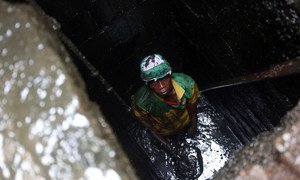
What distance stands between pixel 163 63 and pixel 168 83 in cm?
18

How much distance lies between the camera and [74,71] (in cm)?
169

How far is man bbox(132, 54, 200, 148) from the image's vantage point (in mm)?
3498

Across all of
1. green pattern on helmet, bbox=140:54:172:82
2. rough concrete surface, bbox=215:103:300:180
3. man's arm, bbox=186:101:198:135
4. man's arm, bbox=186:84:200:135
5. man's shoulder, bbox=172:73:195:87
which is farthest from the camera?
man's arm, bbox=186:101:198:135

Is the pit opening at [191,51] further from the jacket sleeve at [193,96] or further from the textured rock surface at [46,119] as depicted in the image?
the textured rock surface at [46,119]

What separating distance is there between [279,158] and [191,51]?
3225 millimetres

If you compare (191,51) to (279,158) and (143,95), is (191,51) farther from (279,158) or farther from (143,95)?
(279,158)

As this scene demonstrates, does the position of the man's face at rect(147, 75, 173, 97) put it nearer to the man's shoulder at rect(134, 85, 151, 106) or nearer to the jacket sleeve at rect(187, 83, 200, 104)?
the man's shoulder at rect(134, 85, 151, 106)

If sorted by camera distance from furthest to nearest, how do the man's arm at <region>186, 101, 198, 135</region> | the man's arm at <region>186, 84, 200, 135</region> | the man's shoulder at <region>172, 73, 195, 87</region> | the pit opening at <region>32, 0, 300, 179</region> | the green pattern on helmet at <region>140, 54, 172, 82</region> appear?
the man's arm at <region>186, 101, 198, 135</region>
the man's arm at <region>186, 84, 200, 135</region>
the man's shoulder at <region>172, 73, 195, 87</region>
the green pattern on helmet at <region>140, 54, 172, 82</region>
the pit opening at <region>32, 0, 300, 179</region>

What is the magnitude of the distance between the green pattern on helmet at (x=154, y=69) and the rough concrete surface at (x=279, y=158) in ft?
5.91

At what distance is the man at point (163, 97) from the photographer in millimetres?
3498

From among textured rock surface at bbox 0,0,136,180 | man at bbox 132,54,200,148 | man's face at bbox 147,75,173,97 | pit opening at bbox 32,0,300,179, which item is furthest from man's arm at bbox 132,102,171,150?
textured rock surface at bbox 0,0,136,180

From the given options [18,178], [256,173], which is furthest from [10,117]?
[256,173]

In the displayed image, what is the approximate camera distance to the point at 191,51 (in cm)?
471

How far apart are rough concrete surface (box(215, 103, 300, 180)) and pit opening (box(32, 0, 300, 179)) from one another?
1309 mm
